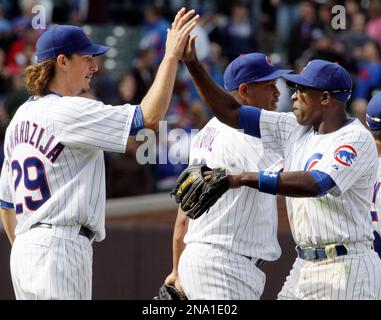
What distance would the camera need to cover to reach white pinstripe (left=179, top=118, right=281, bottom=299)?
5965mm

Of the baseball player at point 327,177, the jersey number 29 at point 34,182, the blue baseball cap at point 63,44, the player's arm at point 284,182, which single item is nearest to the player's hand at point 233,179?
the player's arm at point 284,182

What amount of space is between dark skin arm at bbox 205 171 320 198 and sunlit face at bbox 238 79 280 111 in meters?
1.02

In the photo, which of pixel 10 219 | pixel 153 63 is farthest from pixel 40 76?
pixel 153 63

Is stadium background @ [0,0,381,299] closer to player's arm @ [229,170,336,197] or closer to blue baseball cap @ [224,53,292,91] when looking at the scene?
blue baseball cap @ [224,53,292,91]

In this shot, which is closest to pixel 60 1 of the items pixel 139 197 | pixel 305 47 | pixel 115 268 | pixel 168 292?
pixel 305 47

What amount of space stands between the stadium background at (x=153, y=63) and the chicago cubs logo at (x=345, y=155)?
3772 mm

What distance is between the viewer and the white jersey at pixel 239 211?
5984mm

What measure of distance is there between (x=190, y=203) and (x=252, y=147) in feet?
2.26

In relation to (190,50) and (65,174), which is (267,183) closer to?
(190,50)

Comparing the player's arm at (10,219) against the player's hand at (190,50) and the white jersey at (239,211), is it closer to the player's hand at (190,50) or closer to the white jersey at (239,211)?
the white jersey at (239,211)

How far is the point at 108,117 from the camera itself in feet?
18.2

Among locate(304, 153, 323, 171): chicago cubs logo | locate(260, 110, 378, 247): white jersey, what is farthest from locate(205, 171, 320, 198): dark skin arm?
locate(304, 153, 323, 171): chicago cubs logo

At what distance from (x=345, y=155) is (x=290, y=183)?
368 mm

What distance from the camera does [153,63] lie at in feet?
43.0
